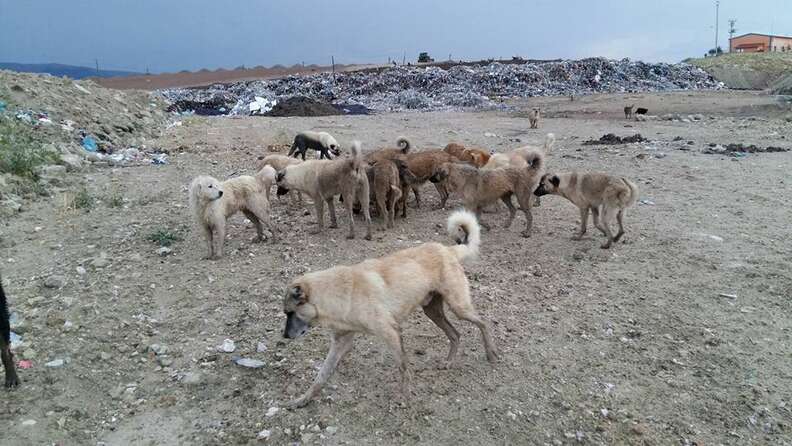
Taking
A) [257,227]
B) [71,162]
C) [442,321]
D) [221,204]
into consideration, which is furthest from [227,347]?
[71,162]

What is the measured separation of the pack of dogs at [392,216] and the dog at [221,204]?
0.5 inches

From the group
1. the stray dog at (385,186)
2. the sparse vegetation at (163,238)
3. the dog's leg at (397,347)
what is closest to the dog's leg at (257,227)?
the sparse vegetation at (163,238)

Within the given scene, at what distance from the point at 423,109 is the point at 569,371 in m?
23.0

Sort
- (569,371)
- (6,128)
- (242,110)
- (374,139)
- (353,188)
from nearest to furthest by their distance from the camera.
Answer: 1. (569,371)
2. (353,188)
3. (6,128)
4. (374,139)
5. (242,110)

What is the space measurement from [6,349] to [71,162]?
311 inches

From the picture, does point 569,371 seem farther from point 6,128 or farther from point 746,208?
point 6,128

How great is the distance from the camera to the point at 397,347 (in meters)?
4.04

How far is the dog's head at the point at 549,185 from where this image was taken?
778 centimetres

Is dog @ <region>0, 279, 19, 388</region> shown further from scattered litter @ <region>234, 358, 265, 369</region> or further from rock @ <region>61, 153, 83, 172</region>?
rock @ <region>61, 153, 83, 172</region>

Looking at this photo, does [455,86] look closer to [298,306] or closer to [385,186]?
[385,186]

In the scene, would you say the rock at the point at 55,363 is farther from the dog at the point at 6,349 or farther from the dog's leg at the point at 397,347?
the dog's leg at the point at 397,347

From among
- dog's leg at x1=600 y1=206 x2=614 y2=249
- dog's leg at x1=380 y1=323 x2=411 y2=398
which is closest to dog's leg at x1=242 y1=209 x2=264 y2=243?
dog's leg at x1=380 y1=323 x2=411 y2=398

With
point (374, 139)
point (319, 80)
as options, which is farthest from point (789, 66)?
point (374, 139)

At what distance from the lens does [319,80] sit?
114 ft
